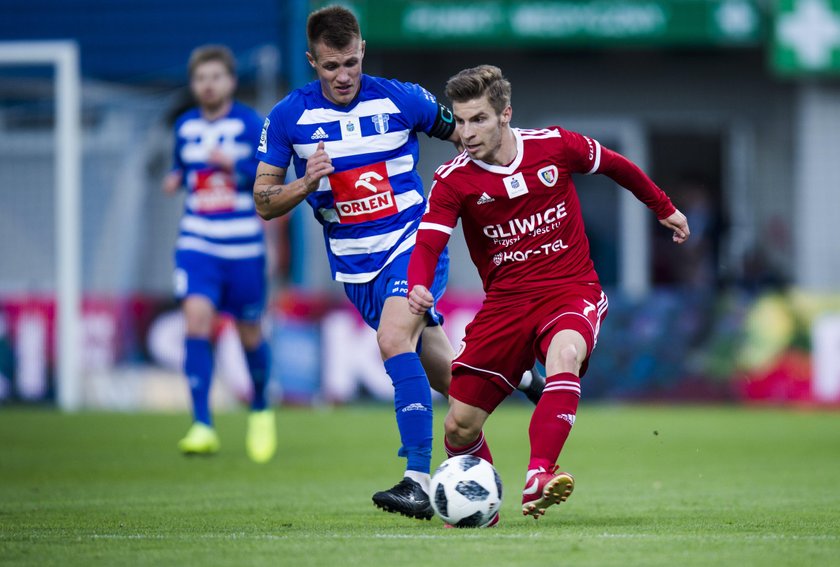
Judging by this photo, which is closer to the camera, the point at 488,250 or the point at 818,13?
the point at 488,250

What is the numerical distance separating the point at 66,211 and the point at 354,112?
798 cm

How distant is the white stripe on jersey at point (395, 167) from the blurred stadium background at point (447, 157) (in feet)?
18.7

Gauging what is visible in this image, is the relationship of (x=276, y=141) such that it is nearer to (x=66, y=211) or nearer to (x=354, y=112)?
(x=354, y=112)

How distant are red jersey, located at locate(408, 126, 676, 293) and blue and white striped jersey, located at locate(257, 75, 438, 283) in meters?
0.50

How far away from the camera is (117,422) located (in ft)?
42.8

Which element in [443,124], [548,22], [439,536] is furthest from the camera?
[548,22]

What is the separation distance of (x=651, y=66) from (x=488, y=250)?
12574 mm

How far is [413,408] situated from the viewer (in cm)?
662

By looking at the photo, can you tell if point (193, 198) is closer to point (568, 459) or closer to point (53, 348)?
point (568, 459)

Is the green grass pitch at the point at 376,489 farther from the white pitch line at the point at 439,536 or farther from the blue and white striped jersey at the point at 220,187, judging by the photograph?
the blue and white striped jersey at the point at 220,187

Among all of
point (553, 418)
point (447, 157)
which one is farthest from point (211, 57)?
point (447, 157)

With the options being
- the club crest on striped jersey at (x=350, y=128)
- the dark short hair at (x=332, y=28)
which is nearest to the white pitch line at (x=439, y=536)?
the club crest on striped jersey at (x=350, y=128)

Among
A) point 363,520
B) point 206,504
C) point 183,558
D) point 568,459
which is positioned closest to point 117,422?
point 568,459

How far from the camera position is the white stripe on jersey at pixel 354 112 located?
6.91m
